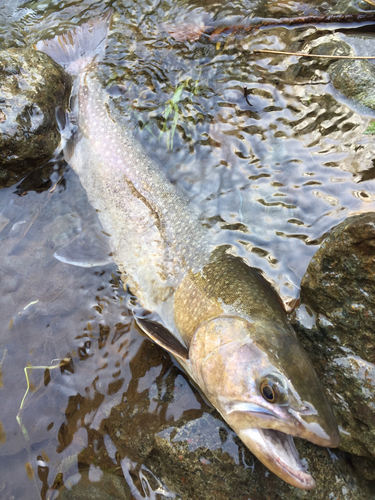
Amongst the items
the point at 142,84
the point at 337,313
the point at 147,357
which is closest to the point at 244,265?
the point at 337,313

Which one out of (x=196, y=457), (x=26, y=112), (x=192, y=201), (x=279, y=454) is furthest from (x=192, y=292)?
(x=26, y=112)

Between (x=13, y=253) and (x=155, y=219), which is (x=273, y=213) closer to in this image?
(x=155, y=219)

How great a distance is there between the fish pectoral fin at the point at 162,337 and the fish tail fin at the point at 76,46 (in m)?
3.47

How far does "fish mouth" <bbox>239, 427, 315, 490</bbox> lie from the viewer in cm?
211

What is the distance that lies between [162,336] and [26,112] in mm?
2861

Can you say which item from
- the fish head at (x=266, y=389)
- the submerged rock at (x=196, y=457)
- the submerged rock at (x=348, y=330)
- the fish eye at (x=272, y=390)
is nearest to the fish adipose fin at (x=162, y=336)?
the fish head at (x=266, y=389)

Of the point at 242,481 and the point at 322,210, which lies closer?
the point at 242,481

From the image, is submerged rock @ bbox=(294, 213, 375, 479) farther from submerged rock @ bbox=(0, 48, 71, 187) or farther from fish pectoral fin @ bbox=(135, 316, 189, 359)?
submerged rock @ bbox=(0, 48, 71, 187)

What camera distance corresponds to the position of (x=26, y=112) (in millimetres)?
3764

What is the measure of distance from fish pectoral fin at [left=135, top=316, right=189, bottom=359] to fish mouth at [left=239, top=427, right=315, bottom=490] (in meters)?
0.80

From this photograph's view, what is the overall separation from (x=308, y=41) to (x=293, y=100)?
0.96m

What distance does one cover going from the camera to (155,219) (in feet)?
11.4

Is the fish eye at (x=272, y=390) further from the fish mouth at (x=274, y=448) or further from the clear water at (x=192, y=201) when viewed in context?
the clear water at (x=192, y=201)

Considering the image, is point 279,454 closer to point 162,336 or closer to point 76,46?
point 162,336
